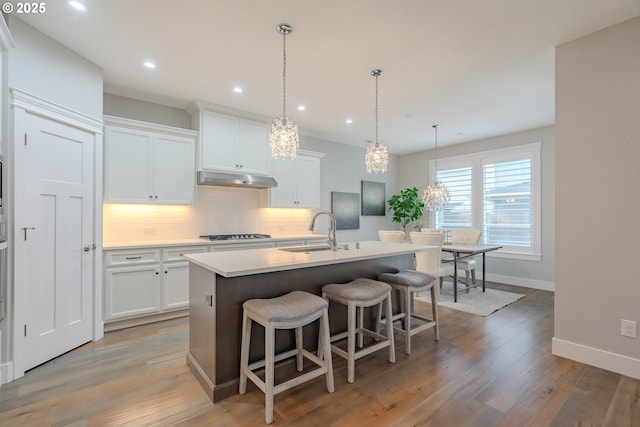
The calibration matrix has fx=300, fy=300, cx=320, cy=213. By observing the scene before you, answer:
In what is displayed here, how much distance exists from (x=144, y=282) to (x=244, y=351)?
197 cm

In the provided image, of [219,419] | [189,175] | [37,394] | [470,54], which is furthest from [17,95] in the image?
[470,54]

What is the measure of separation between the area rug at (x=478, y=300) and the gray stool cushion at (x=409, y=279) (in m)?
1.44

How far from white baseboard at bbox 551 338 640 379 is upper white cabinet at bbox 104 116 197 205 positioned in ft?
14.0

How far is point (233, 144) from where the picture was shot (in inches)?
167

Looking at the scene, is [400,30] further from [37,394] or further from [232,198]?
[37,394]

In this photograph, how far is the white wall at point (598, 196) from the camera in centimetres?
232

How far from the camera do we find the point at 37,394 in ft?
6.88

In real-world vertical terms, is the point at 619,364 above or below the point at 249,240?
below

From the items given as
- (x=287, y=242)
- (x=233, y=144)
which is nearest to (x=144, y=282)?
(x=287, y=242)

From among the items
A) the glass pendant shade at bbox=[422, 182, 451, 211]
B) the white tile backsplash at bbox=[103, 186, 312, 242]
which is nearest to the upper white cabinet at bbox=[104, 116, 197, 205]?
the white tile backsplash at bbox=[103, 186, 312, 242]

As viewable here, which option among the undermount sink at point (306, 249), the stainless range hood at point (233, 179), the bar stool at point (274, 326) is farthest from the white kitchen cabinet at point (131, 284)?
the bar stool at point (274, 326)

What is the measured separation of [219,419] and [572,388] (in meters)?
2.46

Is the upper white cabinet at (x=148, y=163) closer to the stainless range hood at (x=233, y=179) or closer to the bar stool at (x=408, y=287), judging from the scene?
the stainless range hood at (x=233, y=179)

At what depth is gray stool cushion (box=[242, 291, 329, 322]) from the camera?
1.87 metres
